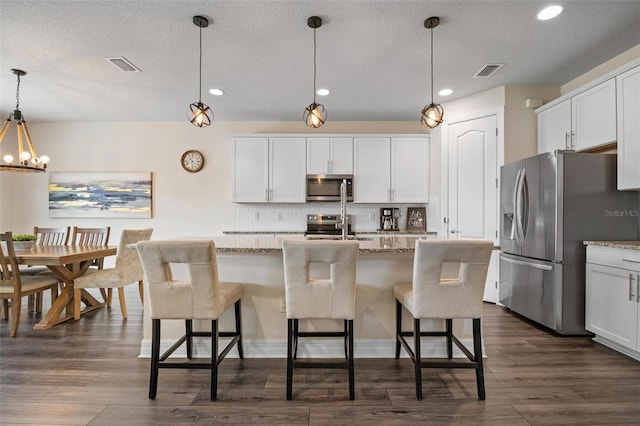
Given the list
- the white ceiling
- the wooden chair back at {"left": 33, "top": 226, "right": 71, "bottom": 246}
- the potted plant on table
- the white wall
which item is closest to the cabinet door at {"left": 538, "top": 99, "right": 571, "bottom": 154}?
the white ceiling

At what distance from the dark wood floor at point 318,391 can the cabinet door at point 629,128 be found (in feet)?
4.66

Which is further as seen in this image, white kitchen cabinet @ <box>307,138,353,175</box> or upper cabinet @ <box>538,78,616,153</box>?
white kitchen cabinet @ <box>307,138,353,175</box>

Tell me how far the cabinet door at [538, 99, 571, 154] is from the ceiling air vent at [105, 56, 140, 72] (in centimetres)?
446

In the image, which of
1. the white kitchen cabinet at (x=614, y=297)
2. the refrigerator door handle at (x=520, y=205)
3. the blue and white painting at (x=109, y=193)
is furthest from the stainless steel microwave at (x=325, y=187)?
the white kitchen cabinet at (x=614, y=297)

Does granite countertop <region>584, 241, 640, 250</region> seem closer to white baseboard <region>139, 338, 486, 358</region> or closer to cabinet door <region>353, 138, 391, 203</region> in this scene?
white baseboard <region>139, 338, 486, 358</region>

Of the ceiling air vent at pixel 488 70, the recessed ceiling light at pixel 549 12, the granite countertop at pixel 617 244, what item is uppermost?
the ceiling air vent at pixel 488 70

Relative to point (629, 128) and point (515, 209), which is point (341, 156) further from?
point (629, 128)

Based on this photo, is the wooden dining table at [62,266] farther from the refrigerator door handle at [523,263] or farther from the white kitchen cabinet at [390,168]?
the refrigerator door handle at [523,263]

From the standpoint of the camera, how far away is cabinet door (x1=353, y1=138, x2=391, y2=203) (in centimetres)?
480

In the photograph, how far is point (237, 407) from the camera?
180cm

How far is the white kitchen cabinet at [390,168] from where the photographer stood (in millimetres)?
4801

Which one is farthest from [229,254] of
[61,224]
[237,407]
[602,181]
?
[61,224]

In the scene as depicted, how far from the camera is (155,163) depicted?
514 cm

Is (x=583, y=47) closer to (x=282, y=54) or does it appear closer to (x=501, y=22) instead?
(x=501, y=22)
